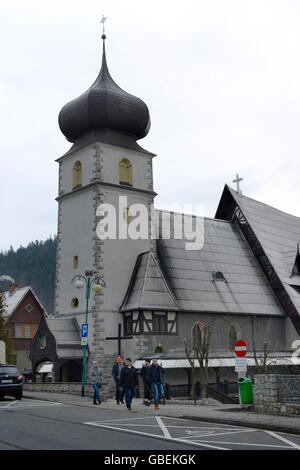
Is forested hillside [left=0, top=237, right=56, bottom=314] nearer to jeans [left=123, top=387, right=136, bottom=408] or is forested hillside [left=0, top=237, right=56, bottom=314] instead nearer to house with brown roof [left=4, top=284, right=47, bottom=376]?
house with brown roof [left=4, top=284, right=47, bottom=376]

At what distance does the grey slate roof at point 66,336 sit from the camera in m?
34.8

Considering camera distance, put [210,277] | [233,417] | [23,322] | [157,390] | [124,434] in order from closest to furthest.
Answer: [124,434]
[233,417]
[157,390]
[210,277]
[23,322]

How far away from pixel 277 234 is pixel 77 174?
17315 mm

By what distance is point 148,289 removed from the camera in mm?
35125

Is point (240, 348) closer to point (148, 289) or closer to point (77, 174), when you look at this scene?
point (148, 289)

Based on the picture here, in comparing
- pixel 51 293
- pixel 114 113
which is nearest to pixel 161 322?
pixel 114 113

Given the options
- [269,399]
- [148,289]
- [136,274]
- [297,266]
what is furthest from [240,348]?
[297,266]

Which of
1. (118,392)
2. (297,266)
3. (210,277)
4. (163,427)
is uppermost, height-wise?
(297,266)

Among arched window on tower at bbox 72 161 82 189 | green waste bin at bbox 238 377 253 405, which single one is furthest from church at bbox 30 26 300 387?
green waste bin at bbox 238 377 253 405

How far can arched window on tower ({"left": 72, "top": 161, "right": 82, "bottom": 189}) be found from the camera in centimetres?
3946

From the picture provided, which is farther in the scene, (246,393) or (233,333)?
(233,333)

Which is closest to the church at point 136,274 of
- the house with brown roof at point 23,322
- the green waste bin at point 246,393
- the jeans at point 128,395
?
the jeans at point 128,395

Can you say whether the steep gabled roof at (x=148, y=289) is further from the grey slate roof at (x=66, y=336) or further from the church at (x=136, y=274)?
the grey slate roof at (x=66, y=336)

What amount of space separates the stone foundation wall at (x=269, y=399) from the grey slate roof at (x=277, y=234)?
23.7 metres
